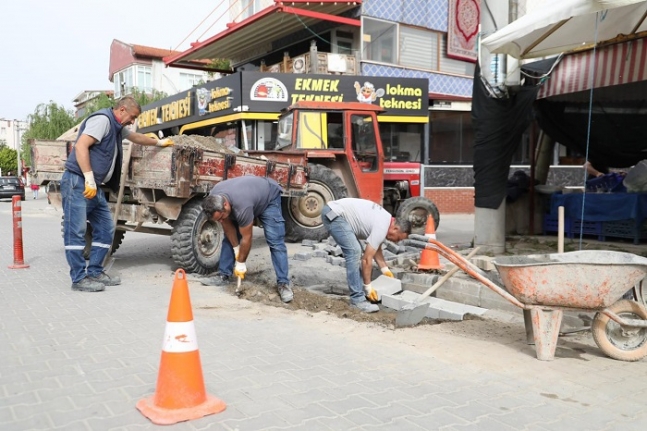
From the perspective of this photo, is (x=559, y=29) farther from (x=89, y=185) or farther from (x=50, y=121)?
(x=50, y=121)

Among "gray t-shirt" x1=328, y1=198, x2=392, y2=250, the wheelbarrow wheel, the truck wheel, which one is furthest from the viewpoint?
the truck wheel

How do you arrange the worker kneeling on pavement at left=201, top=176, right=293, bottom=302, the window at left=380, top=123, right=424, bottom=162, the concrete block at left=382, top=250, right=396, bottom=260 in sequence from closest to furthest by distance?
1. the worker kneeling on pavement at left=201, top=176, right=293, bottom=302
2. the concrete block at left=382, top=250, right=396, bottom=260
3. the window at left=380, top=123, right=424, bottom=162

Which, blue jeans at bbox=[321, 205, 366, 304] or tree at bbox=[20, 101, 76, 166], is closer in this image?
blue jeans at bbox=[321, 205, 366, 304]

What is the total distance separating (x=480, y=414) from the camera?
3154 mm

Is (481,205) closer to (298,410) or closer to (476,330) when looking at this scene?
(476,330)

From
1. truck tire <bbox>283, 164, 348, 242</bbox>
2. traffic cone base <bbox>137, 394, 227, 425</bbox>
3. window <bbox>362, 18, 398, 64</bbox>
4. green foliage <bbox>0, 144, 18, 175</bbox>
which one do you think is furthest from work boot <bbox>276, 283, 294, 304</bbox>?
green foliage <bbox>0, 144, 18, 175</bbox>

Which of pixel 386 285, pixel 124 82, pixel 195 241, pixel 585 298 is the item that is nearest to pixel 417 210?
pixel 386 285

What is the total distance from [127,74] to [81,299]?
4018 cm

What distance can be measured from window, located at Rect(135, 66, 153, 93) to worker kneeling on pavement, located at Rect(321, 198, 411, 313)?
38791mm

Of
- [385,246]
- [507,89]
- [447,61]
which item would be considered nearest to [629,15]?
[507,89]

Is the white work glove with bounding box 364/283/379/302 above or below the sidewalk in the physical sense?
above

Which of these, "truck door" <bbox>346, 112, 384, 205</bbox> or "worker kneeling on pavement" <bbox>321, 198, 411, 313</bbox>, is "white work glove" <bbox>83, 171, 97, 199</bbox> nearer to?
"worker kneeling on pavement" <bbox>321, 198, 411, 313</bbox>

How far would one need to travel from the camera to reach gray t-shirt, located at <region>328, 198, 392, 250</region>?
18.5 ft

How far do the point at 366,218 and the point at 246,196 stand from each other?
52.3 inches
